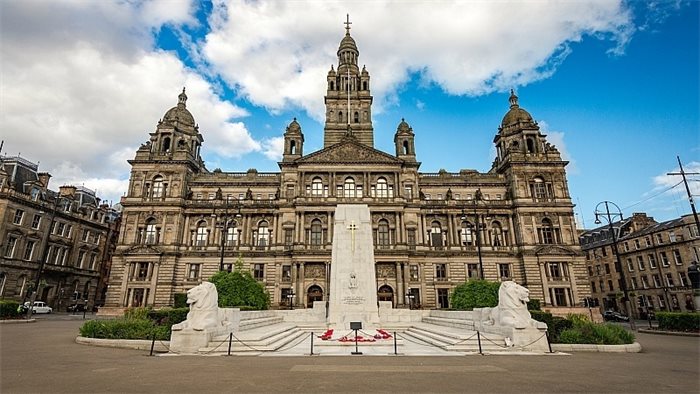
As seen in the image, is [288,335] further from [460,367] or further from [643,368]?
[643,368]

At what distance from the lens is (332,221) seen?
4278 centimetres

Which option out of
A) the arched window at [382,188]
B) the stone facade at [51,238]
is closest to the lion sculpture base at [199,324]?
the stone facade at [51,238]

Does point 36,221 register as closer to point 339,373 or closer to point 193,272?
point 193,272

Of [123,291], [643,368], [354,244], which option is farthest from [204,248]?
[643,368]

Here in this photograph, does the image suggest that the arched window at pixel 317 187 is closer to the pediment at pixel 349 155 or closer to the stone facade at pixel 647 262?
the pediment at pixel 349 155

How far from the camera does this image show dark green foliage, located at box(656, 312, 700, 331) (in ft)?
65.3

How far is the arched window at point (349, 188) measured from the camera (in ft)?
145

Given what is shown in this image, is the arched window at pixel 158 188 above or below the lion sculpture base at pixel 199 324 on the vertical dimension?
above

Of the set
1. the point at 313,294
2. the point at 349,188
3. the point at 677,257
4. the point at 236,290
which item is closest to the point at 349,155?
the point at 349,188

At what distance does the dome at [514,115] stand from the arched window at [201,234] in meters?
43.5

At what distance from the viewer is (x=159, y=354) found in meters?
12.5

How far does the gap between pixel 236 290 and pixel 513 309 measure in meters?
17.4

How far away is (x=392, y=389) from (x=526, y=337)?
8.58 meters

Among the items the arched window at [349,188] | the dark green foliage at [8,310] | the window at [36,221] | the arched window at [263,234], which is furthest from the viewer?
the arched window at [263,234]
